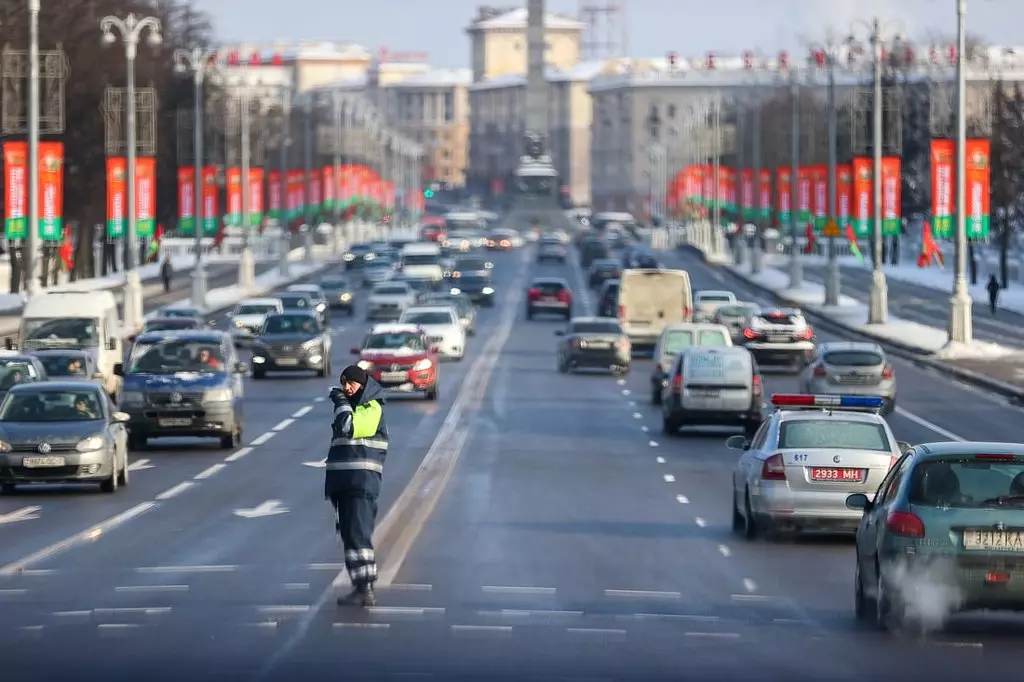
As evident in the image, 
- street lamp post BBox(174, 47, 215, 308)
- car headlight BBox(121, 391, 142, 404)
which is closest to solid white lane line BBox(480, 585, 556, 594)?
car headlight BBox(121, 391, 142, 404)

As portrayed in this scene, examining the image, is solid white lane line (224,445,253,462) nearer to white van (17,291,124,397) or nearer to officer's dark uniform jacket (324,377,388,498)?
white van (17,291,124,397)

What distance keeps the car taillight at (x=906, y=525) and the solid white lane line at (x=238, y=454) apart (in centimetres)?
1863

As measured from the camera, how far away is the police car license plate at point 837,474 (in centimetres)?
2119

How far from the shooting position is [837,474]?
2120 cm

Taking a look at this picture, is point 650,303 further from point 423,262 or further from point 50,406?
point 423,262

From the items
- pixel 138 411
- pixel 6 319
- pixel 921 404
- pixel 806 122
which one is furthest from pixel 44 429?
pixel 806 122

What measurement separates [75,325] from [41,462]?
52.9 ft

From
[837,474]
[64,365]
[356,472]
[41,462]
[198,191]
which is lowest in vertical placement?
[41,462]

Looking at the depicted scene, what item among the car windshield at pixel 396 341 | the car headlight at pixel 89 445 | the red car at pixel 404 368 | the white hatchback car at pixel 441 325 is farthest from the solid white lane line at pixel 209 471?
the white hatchback car at pixel 441 325

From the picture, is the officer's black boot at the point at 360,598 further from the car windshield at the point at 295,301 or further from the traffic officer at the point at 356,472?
the car windshield at the point at 295,301

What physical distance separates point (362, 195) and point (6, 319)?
286 feet

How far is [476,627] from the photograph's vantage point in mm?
15031

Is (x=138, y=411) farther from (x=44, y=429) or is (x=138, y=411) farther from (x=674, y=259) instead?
(x=674, y=259)

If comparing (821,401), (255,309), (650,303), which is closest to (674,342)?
(650,303)
